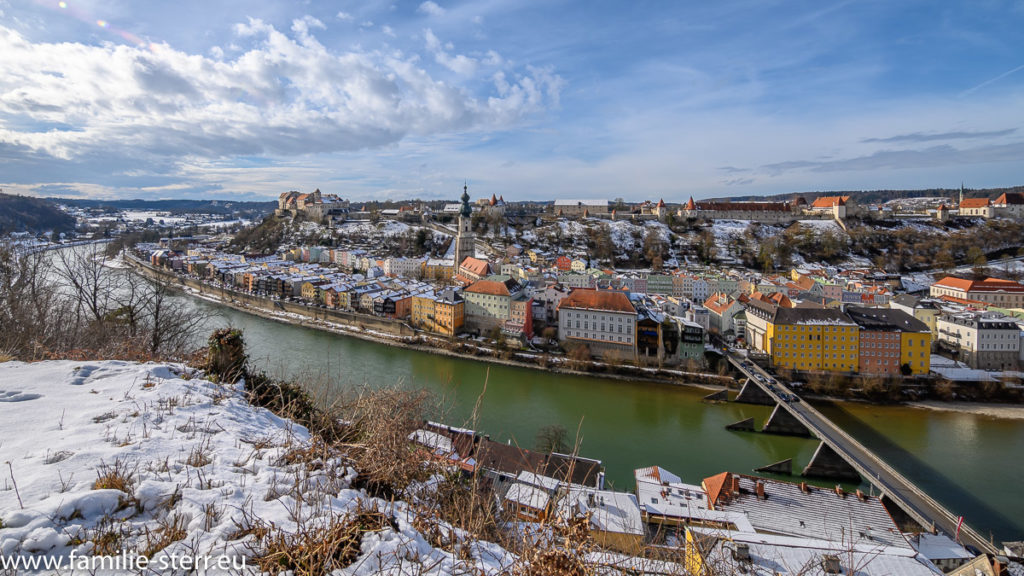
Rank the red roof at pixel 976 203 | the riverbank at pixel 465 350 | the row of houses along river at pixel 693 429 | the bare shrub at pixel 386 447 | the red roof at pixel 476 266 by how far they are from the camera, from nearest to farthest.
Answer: the bare shrub at pixel 386 447, the row of houses along river at pixel 693 429, the riverbank at pixel 465 350, the red roof at pixel 476 266, the red roof at pixel 976 203

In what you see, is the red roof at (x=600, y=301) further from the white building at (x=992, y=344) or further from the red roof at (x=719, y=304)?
the white building at (x=992, y=344)

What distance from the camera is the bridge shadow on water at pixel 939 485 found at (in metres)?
5.05

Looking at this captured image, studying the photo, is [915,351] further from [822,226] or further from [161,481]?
[822,226]

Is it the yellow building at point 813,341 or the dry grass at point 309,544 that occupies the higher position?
the dry grass at point 309,544

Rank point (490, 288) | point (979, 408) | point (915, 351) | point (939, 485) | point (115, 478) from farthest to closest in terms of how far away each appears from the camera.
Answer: point (490, 288), point (915, 351), point (979, 408), point (939, 485), point (115, 478)

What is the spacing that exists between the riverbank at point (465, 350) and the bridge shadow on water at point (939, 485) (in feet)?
7.35

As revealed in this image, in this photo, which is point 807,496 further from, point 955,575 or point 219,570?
point 219,570

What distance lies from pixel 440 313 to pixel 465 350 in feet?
5.78

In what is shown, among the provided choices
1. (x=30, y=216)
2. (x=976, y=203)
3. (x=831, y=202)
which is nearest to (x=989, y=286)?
(x=831, y=202)

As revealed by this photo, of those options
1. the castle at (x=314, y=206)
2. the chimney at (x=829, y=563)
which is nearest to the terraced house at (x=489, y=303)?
the chimney at (x=829, y=563)

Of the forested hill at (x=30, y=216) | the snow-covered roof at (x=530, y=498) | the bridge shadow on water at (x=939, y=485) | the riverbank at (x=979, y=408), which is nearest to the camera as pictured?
the snow-covered roof at (x=530, y=498)

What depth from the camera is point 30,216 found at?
83.8ft

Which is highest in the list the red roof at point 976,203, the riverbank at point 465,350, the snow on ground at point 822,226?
the red roof at point 976,203

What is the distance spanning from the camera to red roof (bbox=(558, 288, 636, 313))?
11.0 m
